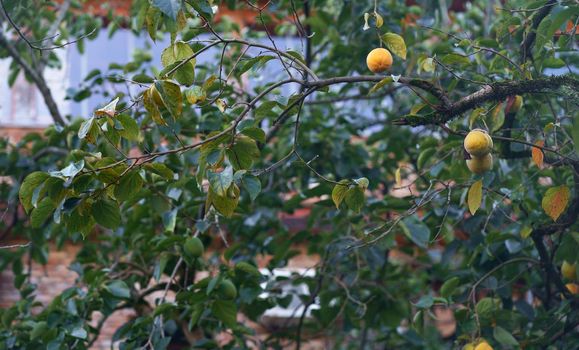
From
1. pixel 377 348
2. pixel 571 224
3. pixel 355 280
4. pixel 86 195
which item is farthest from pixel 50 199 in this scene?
pixel 377 348

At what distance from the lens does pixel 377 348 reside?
6.44 m

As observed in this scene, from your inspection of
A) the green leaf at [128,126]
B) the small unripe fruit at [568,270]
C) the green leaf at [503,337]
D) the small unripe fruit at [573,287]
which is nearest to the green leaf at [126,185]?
the green leaf at [128,126]

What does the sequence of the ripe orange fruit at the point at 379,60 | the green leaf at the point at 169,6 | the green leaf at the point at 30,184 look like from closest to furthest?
the green leaf at the point at 169,6 < the green leaf at the point at 30,184 < the ripe orange fruit at the point at 379,60

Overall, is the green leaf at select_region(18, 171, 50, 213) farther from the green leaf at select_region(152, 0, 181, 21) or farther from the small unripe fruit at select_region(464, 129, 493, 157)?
the small unripe fruit at select_region(464, 129, 493, 157)

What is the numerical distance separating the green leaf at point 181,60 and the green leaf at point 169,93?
6.5 inches

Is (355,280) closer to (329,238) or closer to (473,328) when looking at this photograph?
(329,238)

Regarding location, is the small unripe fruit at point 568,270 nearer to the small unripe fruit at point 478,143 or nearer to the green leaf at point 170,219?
the small unripe fruit at point 478,143

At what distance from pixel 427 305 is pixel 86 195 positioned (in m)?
1.45

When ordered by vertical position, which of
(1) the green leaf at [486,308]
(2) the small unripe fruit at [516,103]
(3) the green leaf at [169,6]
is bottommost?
(1) the green leaf at [486,308]

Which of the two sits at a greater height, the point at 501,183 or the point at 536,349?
the point at 501,183

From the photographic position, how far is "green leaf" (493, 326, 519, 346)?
3.93 metres

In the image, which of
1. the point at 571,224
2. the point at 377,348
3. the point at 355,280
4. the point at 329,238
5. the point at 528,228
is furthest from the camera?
the point at 377,348

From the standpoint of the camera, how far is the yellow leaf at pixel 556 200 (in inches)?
129

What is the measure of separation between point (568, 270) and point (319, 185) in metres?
1.06
